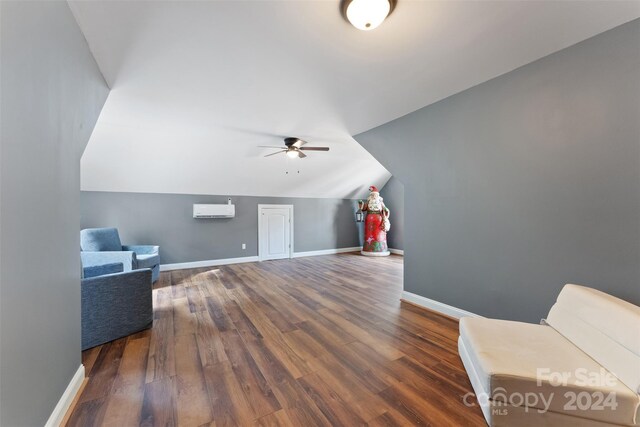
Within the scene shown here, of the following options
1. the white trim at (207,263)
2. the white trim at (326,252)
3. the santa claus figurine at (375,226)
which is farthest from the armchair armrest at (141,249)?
the santa claus figurine at (375,226)

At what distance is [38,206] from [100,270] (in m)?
1.74

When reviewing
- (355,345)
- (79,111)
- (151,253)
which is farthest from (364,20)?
(151,253)

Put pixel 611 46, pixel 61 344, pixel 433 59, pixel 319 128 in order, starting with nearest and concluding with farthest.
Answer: pixel 61 344
pixel 611 46
pixel 433 59
pixel 319 128

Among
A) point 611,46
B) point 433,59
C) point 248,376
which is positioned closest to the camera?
point 611,46

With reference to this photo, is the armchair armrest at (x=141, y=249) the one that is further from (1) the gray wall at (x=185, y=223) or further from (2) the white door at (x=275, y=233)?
(2) the white door at (x=275, y=233)

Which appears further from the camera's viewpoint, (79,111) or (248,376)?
(248,376)

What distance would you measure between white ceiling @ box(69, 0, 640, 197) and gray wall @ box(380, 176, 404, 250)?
4.41 metres

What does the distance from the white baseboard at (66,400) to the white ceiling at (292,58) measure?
2.32 meters

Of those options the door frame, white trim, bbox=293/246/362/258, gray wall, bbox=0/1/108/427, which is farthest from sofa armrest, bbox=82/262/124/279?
white trim, bbox=293/246/362/258

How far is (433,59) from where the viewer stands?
80.0 inches

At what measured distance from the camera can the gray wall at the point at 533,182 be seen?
1.71 metres

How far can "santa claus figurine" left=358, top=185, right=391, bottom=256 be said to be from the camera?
23.2 ft

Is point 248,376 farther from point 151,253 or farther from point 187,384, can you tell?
point 151,253

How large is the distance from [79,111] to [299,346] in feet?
8.30
